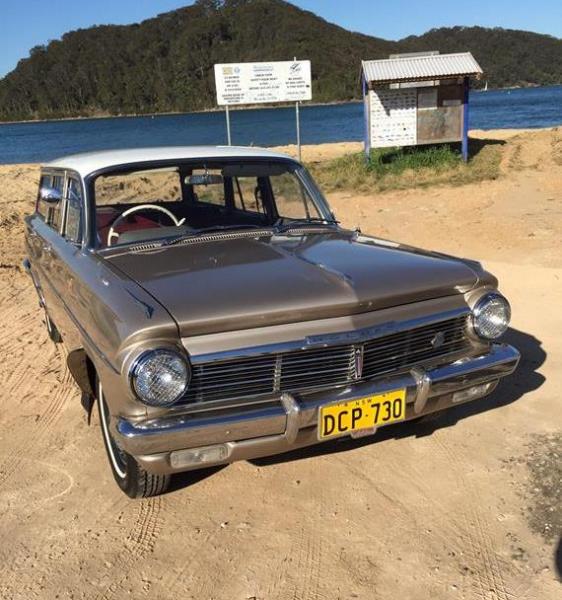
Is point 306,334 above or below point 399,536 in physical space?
above

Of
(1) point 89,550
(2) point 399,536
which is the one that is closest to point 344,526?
(2) point 399,536

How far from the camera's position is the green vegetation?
13352 mm

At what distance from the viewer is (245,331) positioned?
2.66 m

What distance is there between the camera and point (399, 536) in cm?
283

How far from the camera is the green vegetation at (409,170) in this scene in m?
13.4

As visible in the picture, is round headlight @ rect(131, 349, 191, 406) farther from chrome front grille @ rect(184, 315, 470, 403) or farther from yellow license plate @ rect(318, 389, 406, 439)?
yellow license plate @ rect(318, 389, 406, 439)

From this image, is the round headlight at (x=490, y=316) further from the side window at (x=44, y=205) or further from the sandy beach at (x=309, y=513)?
the side window at (x=44, y=205)

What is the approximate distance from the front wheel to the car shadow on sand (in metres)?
0.62

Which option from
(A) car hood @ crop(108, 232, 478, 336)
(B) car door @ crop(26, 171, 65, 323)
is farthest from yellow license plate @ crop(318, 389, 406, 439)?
(B) car door @ crop(26, 171, 65, 323)

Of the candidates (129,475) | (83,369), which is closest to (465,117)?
(83,369)

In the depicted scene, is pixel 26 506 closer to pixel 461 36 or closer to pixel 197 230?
pixel 197 230

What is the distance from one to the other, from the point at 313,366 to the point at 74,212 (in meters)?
2.01

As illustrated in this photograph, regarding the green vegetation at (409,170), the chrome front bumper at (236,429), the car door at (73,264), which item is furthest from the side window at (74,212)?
the green vegetation at (409,170)

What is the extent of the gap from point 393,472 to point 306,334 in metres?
1.12
